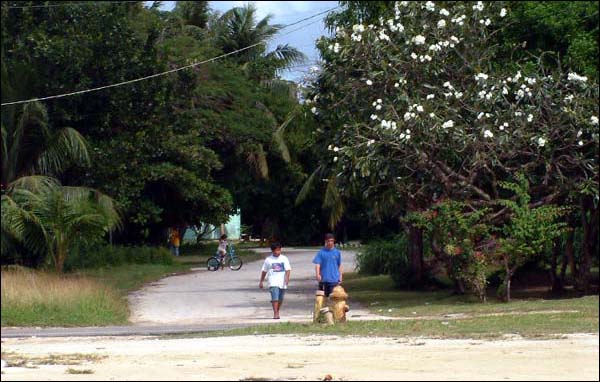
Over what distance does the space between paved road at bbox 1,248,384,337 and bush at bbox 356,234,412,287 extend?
1.97m

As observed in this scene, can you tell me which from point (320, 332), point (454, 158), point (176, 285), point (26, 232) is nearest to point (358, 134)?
point (454, 158)

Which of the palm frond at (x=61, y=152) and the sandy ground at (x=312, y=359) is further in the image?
the palm frond at (x=61, y=152)

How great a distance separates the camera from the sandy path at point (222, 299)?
73.5 ft

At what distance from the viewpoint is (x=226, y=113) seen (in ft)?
153

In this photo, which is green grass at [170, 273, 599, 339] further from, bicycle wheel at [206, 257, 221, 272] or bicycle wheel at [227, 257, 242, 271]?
bicycle wheel at [206, 257, 221, 272]

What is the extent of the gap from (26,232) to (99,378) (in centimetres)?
1502

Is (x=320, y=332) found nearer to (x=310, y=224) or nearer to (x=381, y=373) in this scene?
(x=381, y=373)

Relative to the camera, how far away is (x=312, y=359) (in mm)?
13234

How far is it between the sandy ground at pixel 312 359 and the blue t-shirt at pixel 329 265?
3.03 meters

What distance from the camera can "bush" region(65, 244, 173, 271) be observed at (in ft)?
101

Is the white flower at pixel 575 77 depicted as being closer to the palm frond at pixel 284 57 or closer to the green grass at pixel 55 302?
the green grass at pixel 55 302

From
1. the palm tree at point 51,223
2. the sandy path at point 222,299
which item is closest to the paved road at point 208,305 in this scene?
the sandy path at point 222,299

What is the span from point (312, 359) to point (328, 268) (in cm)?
640

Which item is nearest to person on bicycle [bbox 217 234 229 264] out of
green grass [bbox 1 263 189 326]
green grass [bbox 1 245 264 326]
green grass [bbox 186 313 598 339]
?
green grass [bbox 1 245 264 326]
